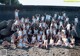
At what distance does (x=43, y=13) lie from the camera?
40125 millimetres

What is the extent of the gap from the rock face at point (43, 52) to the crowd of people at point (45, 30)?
2.16 ft

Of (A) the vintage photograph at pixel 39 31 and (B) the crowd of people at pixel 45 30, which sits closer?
(A) the vintage photograph at pixel 39 31

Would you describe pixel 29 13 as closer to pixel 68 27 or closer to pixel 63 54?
pixel 68 27

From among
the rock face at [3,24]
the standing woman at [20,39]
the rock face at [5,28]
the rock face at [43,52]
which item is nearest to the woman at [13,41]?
the standing woman at [20,39]

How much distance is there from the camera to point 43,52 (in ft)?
109

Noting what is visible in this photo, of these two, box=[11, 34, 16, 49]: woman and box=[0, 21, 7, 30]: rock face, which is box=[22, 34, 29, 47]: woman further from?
Answer: box=[0, 21, 7, 30]: rock face

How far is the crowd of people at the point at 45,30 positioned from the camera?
113 feet

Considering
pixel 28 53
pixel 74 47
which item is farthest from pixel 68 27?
pixel 28 53

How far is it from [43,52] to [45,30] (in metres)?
3.57

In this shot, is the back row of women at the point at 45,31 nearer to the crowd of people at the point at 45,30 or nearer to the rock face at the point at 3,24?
the crowd of people at the point at 45,30

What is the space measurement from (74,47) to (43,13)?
6724 millimetres

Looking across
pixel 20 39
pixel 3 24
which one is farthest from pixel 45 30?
pixel 3 24

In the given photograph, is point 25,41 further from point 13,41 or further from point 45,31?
point 45,31

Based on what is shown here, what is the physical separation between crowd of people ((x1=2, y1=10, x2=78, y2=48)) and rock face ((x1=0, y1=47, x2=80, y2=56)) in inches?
26.0
